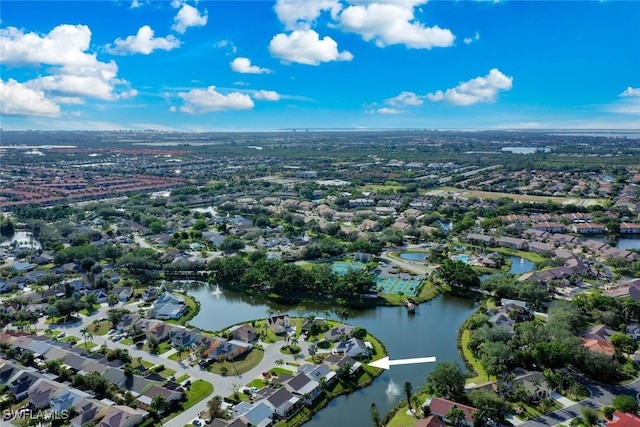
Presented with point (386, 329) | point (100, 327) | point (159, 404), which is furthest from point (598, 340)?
point (100, 327)

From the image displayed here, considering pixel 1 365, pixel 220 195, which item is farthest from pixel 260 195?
pixel 1 365

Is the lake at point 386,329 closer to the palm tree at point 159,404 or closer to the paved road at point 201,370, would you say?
the paved road at point 201,370

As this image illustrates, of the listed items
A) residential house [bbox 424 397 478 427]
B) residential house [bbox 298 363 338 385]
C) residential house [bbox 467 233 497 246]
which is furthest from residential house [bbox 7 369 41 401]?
residential house [bbox 467 233 497 246]

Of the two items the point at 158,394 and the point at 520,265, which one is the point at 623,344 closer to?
the point at 520,265

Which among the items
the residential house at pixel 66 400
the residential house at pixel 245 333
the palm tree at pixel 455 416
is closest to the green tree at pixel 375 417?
the palm tree at pixel 455 416

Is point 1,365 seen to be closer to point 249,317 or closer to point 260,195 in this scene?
point 249,317
